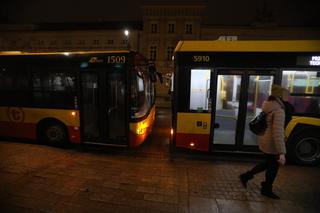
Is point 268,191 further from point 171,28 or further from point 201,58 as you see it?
point 171,28

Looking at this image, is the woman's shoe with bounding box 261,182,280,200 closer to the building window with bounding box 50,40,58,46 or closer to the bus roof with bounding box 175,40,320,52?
the bus roof with bounding box 175,40,320,52

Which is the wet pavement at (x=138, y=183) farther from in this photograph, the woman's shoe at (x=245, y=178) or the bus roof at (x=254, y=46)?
the bus roof at (x=254, y=46)

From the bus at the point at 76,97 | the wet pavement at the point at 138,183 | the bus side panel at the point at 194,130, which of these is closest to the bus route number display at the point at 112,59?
the bus at the point at 76,97

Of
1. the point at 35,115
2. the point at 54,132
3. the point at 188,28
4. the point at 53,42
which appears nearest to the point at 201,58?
the point at 54,132

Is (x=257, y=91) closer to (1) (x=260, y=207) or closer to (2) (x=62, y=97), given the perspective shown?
(1) (x=260, y=207)

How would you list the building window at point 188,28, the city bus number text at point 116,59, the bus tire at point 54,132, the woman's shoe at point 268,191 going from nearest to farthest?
the woman's shoe at point 268,191 < the city bus number text at point 116,59 < the bus tire at point 54,132 < the building window at point 188,28

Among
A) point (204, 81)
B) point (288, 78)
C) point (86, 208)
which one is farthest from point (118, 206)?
point (288, 78)

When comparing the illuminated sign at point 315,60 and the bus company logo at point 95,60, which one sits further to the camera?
the bus company logo at point 95,60

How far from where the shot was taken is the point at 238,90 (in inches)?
246

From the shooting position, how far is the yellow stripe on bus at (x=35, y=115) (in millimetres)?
6984

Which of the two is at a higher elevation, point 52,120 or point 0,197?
point 52,120

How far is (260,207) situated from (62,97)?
20.6 feet

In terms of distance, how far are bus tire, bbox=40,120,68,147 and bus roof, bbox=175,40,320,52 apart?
4.65 meters

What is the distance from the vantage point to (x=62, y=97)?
699 cm
